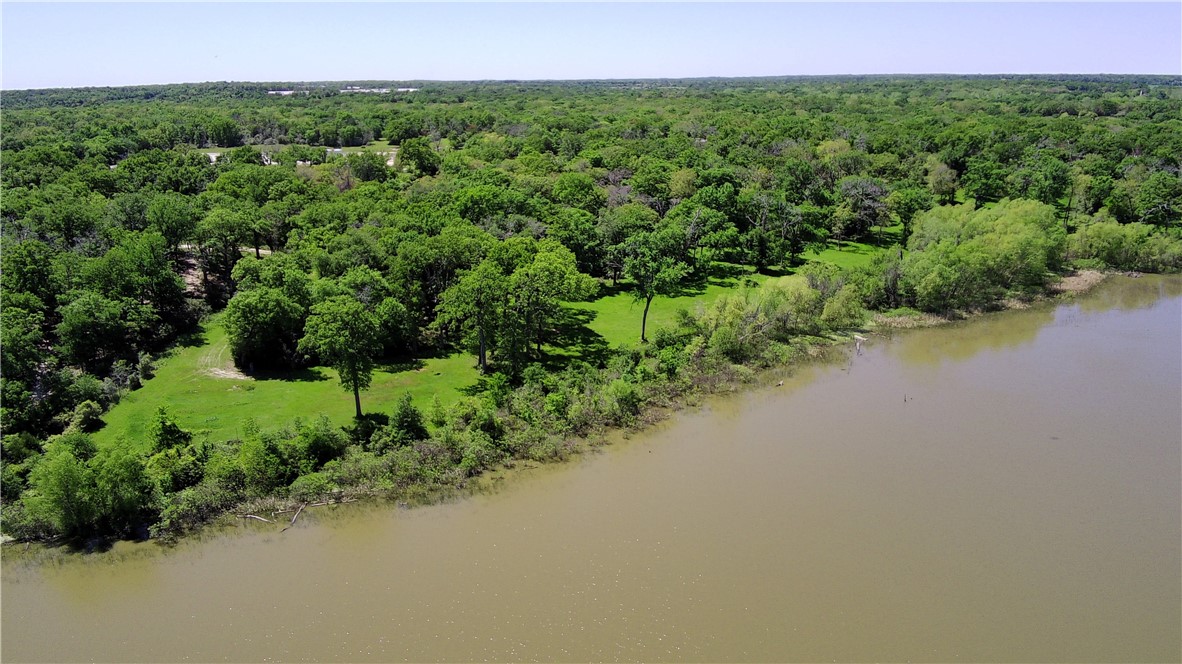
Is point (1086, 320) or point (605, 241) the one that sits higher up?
point (605, 241)

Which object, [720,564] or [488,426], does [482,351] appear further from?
[720,564]

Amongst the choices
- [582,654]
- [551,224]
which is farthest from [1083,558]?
[551,224]

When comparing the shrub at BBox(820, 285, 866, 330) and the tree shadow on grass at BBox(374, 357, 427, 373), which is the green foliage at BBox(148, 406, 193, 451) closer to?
the tree shadow on grass at BBox(374, 357, 427, 373)

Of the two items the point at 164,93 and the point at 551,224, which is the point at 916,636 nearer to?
the point at 551,224

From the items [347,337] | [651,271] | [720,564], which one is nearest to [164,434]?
[347,337]

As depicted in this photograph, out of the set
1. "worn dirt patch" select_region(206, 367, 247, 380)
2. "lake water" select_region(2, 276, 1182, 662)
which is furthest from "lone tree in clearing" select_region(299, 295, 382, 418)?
"worn dirt patch" select_region(206, 367, 247, 380)

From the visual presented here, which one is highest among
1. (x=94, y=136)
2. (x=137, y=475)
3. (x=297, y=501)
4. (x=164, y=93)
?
(x=164, y=93)

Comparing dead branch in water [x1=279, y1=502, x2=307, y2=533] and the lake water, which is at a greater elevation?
dead branch in water [x1=279, y1=502, x2=307, y2=533]
